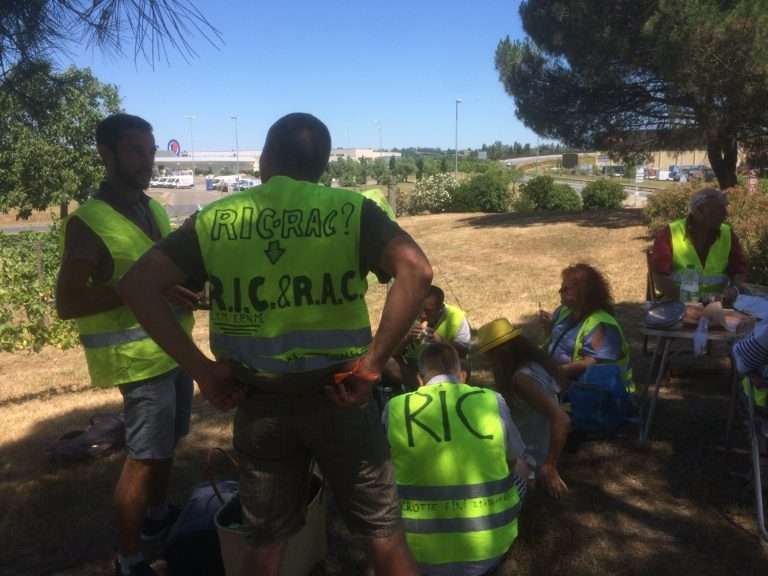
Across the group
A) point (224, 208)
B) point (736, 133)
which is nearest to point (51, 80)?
point (224, 208)

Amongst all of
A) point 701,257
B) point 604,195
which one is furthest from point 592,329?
point 604,195

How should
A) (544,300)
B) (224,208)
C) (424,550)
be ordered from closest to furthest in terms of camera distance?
(224,208) < (424,550) < (544,300)

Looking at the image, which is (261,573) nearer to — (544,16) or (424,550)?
(424,550)

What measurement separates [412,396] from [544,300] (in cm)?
651

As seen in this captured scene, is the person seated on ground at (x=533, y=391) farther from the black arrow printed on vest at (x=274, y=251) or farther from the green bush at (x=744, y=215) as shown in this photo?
the green bush at (x=744, y=215)

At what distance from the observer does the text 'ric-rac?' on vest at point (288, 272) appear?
164 centimetres

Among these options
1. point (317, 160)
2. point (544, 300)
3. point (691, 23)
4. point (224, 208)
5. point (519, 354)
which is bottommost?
point (544, 300)

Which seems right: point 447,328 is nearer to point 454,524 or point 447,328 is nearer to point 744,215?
point 454,524

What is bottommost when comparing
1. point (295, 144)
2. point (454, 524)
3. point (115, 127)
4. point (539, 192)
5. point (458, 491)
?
point (454, 524)

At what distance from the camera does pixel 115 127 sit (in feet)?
7.88

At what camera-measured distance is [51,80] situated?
113 inches

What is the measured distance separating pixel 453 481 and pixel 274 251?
108cm

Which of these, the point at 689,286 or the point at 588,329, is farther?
the point at 689,286

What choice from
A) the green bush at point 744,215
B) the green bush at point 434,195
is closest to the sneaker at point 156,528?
the green bush at point 744,215
